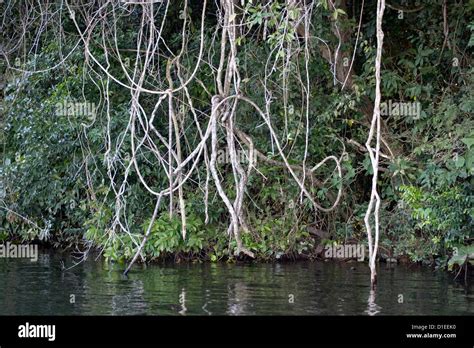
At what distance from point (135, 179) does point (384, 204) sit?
3923 mm

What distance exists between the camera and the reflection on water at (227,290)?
926 cm

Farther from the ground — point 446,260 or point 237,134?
point 237,134

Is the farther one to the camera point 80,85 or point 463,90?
point 80,85

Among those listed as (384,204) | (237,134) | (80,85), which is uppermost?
(80,85)

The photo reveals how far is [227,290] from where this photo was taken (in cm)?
1052

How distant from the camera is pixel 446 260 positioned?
1231 centimetres

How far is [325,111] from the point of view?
13875mm

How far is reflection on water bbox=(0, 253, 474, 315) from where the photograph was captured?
9258 millimetres
